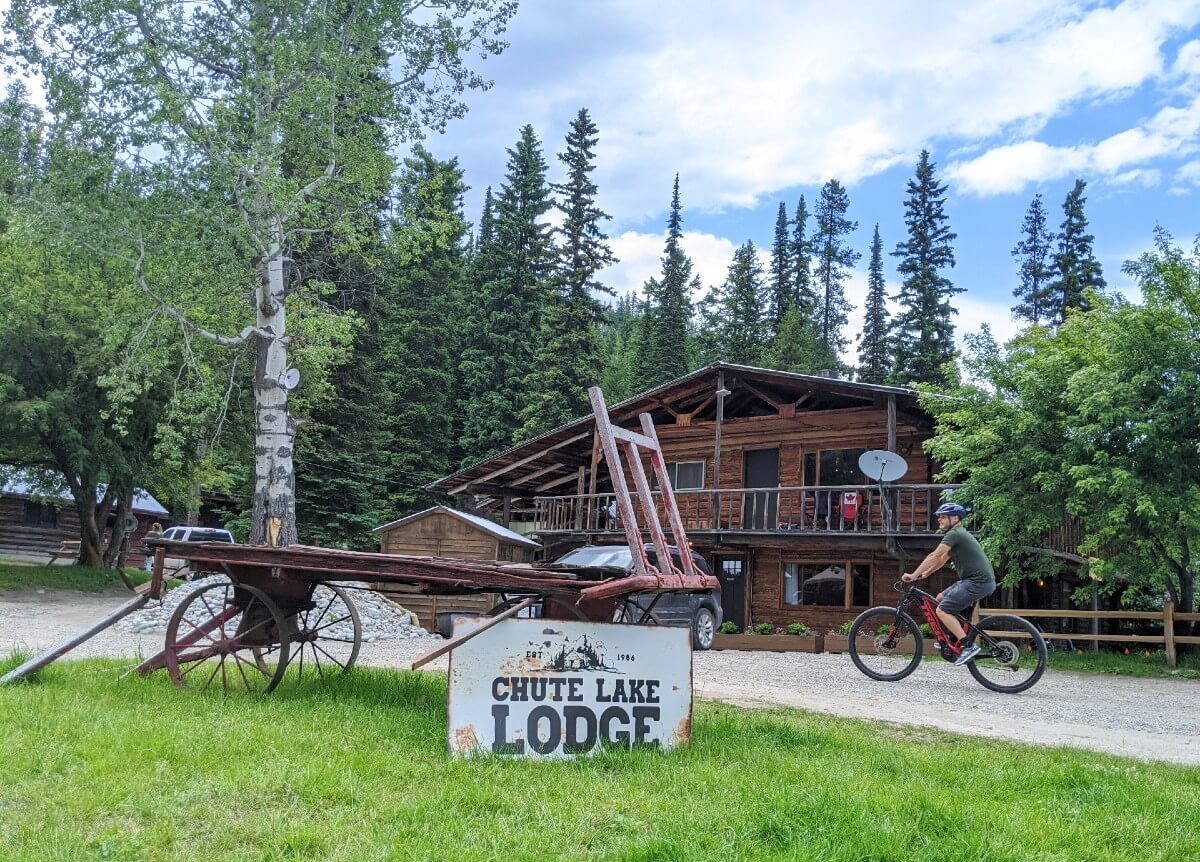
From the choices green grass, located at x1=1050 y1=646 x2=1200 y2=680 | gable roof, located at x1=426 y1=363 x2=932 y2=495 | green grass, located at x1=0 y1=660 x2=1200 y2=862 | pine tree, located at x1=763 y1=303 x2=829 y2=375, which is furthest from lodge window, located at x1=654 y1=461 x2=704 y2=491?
pine tree, located at x1=763 y1=303 x2=829 y2=375

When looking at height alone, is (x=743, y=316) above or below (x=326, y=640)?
above

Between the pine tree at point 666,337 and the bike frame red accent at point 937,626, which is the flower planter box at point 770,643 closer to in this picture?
the bike frame red accent at point 937,626

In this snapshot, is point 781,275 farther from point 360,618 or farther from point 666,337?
point 360,618

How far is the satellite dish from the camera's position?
1959 centimetres

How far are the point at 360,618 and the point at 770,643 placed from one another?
725cm

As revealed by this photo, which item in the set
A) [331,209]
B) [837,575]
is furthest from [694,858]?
[837,575]

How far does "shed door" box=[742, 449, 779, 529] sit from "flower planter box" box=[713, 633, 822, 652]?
6.40 meters

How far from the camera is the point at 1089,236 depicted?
47.0 m

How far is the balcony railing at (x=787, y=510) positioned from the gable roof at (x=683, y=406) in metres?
1.45

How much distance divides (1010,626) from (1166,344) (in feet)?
23.4

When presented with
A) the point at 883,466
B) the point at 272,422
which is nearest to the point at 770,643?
the point at 883,466

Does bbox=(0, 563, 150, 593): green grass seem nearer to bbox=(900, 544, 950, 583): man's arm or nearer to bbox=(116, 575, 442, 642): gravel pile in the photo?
bbox=(116, 575, 442, 642): gravel pile

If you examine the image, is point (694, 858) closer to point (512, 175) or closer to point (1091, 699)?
point (1091, 699)

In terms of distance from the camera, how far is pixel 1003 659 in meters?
10.4
